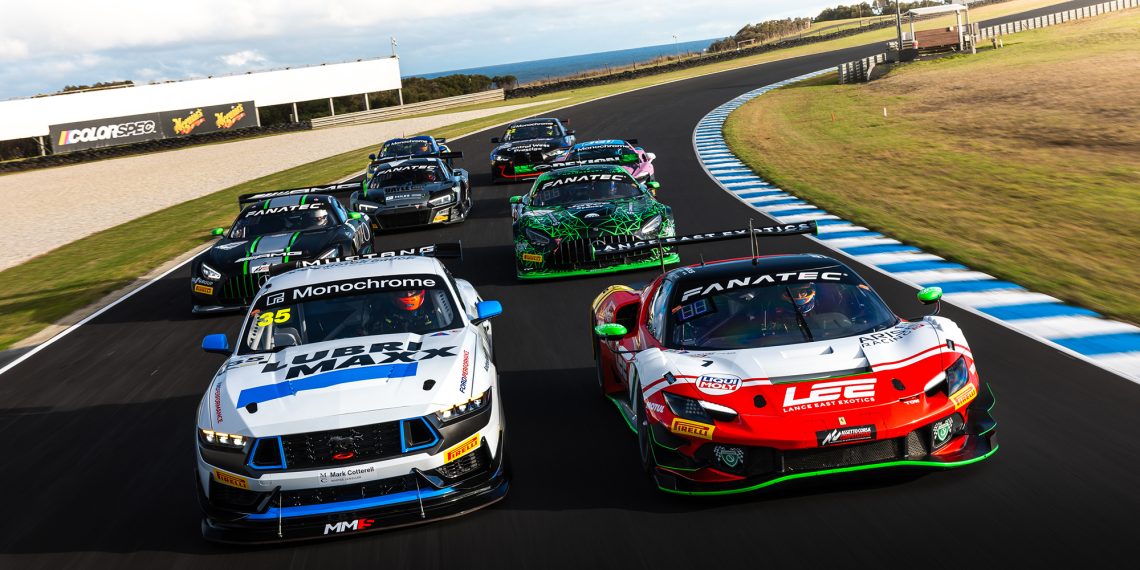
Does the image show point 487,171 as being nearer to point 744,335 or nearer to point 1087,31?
point 744,335

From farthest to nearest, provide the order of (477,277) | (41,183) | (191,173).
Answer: (41,183) < (191,173) < (477,277)

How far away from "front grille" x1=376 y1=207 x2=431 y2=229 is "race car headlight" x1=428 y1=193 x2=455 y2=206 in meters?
0.19

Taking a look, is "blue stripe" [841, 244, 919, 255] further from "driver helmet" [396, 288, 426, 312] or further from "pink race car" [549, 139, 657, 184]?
"driver helmet" [396, 288, 426, 312]

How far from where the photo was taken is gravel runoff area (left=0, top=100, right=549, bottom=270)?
1156 inches

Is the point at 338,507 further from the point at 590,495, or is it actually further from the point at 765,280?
the point at 765,280

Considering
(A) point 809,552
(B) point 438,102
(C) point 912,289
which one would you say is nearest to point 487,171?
(C) point 912,289

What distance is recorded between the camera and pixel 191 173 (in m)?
43.1

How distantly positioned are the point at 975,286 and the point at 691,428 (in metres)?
7.17

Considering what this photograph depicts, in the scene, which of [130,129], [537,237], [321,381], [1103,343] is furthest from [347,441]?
[130,129]

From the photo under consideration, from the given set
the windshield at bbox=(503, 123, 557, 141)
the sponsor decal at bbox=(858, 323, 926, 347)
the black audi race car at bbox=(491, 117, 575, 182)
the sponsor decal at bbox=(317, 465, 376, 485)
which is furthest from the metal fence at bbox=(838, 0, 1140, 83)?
the sponsor decal at bbox=(317, 465, 376, 485)

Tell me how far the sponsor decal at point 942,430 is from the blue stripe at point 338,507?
2.99 meters

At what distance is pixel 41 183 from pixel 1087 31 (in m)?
55.1

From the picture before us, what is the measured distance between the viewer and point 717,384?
617cm

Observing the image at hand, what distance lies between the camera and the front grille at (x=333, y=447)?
6.12m
